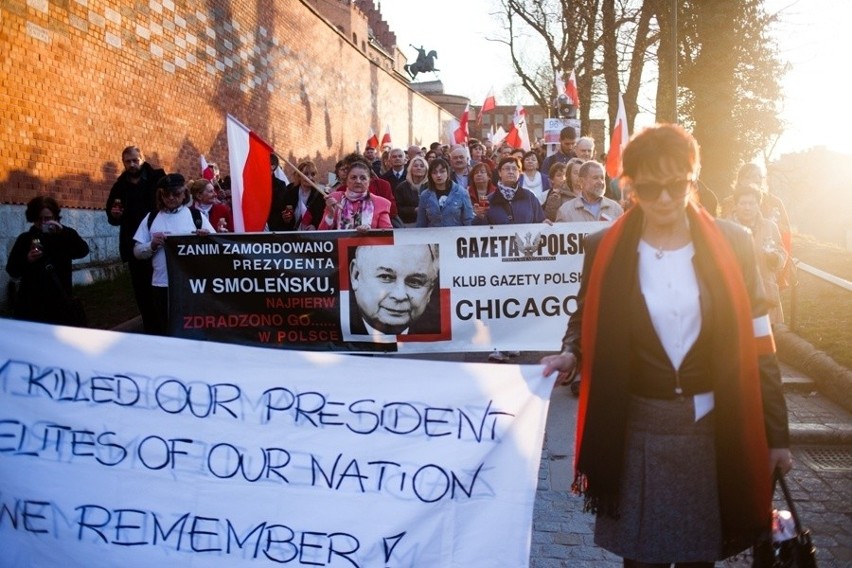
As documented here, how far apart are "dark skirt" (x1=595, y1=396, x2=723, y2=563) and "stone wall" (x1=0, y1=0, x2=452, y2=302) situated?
824 centimetres

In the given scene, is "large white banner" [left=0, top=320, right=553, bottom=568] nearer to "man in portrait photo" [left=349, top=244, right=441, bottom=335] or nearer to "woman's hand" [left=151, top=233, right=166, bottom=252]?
"man in portrait photo" [left=349, top=244, right=441, bottom=335]

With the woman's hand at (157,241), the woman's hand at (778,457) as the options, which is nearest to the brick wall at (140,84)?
the woman's hand at (157,241)

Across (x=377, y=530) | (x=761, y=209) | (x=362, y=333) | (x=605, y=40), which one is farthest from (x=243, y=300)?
(x=605, y=40)

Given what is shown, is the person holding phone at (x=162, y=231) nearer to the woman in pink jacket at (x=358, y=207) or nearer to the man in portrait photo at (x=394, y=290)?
the woman in pink jacket at (x=358, y=207)

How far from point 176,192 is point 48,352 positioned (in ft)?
11.9

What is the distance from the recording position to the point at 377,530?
9.68 ft

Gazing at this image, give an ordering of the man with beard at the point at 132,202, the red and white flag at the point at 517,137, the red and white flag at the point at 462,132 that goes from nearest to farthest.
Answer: the man with beard at the point at 132,202 < the red and white flag at the point at 517,137 < the red and white flag at the point at 462,132

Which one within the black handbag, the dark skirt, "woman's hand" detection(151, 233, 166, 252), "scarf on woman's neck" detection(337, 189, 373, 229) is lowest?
the black handbag

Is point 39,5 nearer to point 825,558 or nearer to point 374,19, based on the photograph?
point 825,558

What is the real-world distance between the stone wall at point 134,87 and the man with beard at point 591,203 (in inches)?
243

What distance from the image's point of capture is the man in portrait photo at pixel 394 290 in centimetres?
636

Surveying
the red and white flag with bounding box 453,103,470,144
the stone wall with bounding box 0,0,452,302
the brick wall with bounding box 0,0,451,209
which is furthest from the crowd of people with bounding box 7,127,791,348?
the red and white flag with bounding box 453,103,470,144

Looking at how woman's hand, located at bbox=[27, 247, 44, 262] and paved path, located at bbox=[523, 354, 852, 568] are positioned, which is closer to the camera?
paved path, located at bbox=[523, 354, 852, 568]

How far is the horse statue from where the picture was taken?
8281 centimetres
